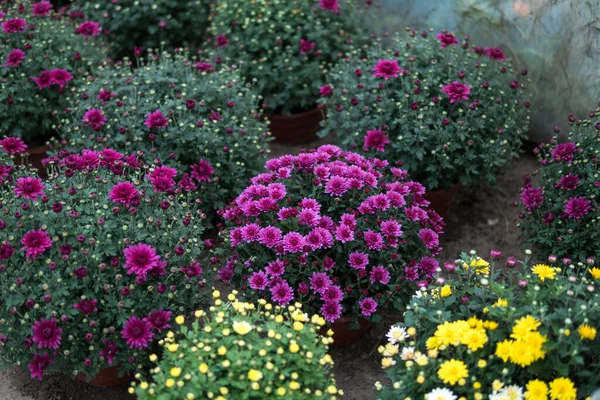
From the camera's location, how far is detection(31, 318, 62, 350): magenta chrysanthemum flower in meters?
2.77

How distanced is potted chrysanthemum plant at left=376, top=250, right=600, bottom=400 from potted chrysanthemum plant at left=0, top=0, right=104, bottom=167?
282 cm

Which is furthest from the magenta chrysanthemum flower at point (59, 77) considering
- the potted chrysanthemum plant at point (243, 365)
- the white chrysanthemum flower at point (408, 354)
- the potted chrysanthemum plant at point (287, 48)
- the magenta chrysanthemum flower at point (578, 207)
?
the magenta chrysanthemum flower at point (578, 207)

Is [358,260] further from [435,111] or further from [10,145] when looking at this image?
[10,145]

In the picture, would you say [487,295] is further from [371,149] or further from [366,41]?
[366,41]

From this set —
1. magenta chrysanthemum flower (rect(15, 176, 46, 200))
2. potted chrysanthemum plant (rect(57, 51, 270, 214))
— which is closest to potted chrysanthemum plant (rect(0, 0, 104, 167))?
potted chrysanthemum plant (rect(57, 51, 270, 214))

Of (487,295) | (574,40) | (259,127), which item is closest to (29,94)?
(259,127)

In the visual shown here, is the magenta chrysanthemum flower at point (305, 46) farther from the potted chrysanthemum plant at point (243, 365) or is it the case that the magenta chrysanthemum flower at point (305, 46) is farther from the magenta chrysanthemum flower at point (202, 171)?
the potted chrysanthemum plant at point (243, 365)

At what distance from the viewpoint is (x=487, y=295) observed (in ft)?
9.27

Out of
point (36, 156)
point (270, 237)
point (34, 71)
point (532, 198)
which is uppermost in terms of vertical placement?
point (532, 198)

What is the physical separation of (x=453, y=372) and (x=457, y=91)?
2066 mm

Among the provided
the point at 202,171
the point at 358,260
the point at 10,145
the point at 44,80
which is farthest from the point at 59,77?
the point at 358,260

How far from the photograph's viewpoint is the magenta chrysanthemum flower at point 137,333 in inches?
111

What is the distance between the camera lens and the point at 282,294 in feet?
10.2

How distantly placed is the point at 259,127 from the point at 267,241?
147cm
